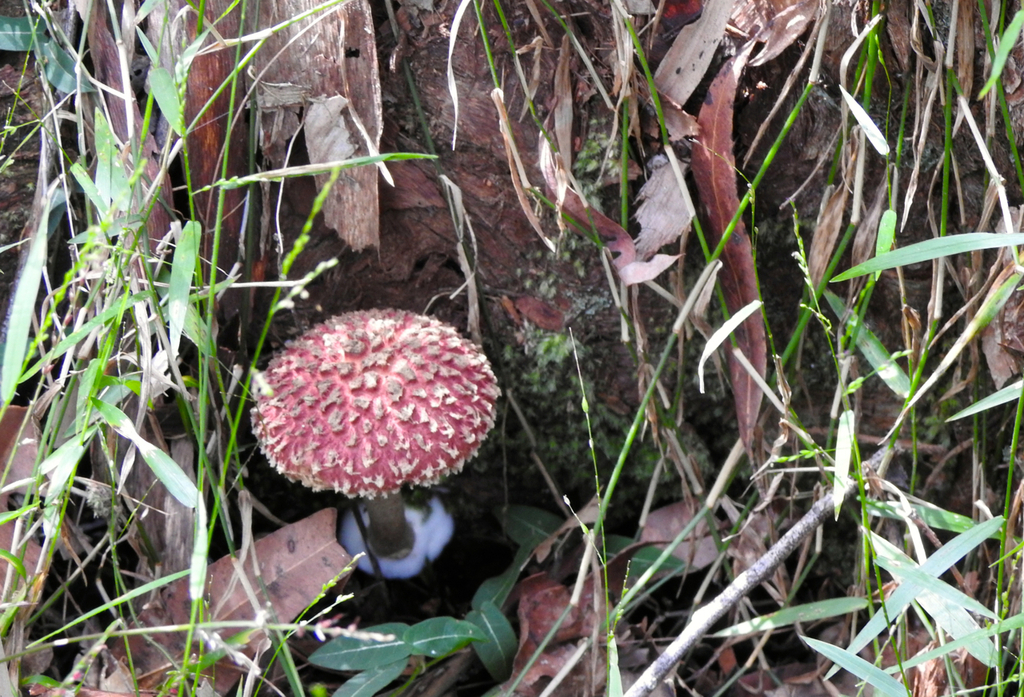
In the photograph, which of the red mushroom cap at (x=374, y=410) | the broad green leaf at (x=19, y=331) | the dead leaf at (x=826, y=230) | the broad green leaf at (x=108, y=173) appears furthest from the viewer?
the dead leaf at (x=826, y=230)

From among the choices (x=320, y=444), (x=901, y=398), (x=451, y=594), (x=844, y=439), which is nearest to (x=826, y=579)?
(x=901, y=398)

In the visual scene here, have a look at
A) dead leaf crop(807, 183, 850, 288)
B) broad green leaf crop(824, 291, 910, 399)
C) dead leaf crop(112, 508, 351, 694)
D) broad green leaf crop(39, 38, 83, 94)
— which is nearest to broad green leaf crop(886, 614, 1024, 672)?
broad green leaf crop(824, 291, 910, 399)

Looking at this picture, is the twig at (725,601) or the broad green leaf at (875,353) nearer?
the twig at (725,601)

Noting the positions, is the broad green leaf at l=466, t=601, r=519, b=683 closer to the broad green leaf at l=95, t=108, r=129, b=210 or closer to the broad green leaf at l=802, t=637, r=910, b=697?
the broad green leaf at l=802, t=637, r=910, b=697

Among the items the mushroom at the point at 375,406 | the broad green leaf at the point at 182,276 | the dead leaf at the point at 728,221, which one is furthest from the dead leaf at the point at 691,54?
the broad green leaf at the point at 182,276

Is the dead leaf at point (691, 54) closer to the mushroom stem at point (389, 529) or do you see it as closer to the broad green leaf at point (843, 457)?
the broad green leaf at point (843, 457)

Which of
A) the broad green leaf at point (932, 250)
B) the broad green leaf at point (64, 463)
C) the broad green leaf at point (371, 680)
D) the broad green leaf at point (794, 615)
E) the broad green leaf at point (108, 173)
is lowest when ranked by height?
the broad green leaf at point (371, 680)

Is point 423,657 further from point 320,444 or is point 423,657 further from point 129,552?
point 129,552

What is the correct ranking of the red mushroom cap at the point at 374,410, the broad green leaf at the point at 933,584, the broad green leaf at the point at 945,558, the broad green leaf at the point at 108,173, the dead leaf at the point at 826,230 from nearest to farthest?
the broad green leaf at the point at 933,584
the broad green leaf at the point at 945,558
the broad green leaf at the point at 108,173
the red mushroom cap at the point at 374,410
the dead leaf at the point at 826,230
